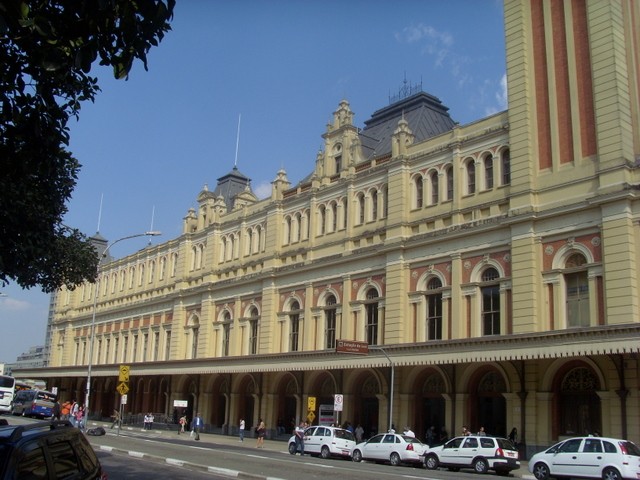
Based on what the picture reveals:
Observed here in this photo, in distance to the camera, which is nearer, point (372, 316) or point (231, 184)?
point (372, 316)

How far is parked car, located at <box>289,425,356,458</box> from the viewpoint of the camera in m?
31.7

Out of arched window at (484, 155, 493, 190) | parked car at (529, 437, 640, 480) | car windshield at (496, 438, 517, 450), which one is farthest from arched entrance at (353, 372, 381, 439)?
parked car at (529, 437, 640, 480)

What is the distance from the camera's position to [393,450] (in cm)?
2909

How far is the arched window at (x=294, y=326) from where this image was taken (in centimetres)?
4488

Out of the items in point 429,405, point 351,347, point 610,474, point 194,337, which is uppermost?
point 194,337

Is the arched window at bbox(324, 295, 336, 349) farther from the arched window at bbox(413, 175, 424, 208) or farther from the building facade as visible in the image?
the arched window at bbox(413, 175, 424, 208)

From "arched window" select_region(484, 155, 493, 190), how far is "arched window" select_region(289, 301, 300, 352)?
1514 cm

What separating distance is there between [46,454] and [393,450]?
76.7 ft

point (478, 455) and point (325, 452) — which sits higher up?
point (478, 455)

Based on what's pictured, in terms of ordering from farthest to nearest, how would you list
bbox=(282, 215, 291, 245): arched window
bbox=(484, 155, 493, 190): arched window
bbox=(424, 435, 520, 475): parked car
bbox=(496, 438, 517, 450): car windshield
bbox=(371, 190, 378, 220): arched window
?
bbox=(282, 215, 291, 245): arched window → bbox=(371, 190, 378, 220): arched window → bbox=(484, 155, 493, 190): arched window → bbox=(496, 438, 517, 450): car windshield → bbox=(424, 435, 520, 475): parked car

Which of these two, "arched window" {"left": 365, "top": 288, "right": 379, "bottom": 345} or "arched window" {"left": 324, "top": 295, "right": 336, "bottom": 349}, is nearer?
"arched window" {"left": 365, "top": 288, "right": 379, "bottom": 345}

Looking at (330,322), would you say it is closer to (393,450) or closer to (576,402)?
(393,450)

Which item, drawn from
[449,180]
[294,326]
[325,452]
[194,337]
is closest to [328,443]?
[325,452]

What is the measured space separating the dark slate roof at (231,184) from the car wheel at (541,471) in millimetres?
40860
